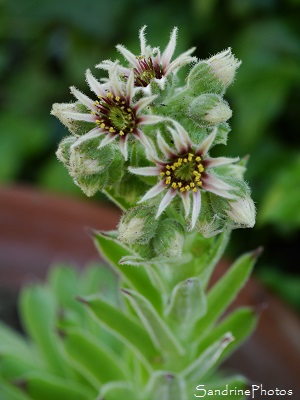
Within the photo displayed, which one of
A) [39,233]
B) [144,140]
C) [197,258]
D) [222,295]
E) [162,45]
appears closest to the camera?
[144,140]

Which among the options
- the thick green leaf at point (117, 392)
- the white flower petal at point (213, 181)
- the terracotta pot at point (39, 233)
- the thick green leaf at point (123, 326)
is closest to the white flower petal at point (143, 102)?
the white flower petal at point (213, 181)

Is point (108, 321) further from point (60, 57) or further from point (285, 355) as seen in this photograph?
point (60, 57)

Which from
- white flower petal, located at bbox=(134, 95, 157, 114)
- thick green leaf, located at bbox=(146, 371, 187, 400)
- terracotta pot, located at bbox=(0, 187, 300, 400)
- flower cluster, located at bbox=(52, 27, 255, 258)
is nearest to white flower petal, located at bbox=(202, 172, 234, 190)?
flower cluster, located at bbox=(52, 27, 255, 258)

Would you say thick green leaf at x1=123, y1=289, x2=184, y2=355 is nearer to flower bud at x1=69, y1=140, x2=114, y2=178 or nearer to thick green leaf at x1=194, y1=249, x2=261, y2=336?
thick green leaf at x1=194, y1=249, x2=261, y2=336

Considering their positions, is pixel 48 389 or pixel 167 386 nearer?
pixel 167 386

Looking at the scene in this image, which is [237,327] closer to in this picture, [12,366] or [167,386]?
[167,386]

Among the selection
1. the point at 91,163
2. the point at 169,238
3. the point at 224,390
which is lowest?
the point at 224,390

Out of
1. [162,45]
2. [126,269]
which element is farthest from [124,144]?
[162,45]

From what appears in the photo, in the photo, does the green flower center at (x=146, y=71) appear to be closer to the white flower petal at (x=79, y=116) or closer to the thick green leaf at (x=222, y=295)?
the white flower petal at (x=79, y=116)
